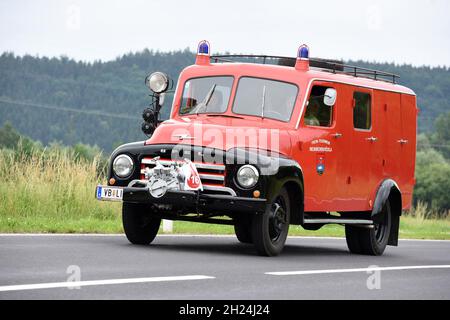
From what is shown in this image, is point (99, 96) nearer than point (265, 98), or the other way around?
point (265, 98)

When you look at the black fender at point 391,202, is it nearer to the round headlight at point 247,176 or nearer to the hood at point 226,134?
the hood at point 226,134

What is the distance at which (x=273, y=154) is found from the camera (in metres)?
13.7

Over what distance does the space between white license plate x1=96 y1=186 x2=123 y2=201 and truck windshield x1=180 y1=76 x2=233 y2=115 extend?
211 cm

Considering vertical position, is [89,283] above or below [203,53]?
below

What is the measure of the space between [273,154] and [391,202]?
411 centimetres

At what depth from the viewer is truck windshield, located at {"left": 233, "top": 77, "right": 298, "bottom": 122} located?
588 inches

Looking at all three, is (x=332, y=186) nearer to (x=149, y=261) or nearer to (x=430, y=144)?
(x=149, y=261)

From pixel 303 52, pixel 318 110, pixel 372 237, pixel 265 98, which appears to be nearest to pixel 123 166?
pixel 265 98

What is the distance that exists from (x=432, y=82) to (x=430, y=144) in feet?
65.3

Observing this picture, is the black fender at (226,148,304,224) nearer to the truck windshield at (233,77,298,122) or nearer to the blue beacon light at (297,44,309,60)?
the truck windshield at (233,77,298,122)

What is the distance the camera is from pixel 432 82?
16288 centimetres

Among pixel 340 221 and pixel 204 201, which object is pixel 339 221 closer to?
pixel 340 221
